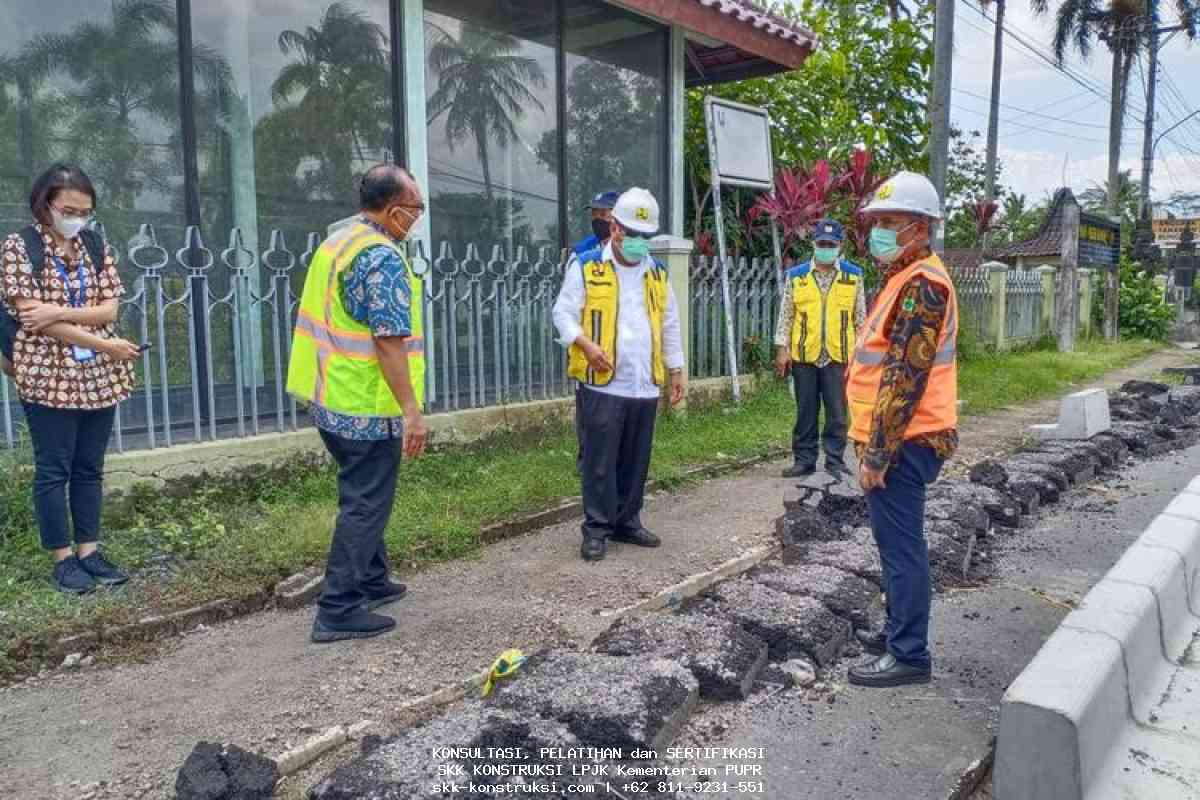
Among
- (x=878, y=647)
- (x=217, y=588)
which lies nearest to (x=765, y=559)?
(x=878, y=647)

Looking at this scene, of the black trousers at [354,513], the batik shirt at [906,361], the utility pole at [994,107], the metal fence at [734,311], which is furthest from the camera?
the utility pole at [994,107]

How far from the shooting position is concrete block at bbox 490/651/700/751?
2631mm

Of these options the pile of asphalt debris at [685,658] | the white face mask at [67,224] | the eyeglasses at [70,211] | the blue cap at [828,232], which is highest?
the blue cap at [828,232]

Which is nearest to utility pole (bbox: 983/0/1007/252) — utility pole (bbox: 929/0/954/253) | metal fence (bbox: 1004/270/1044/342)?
metal fence (bbox: 1004/270/1044/342)

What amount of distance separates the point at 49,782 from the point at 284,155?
4557mm

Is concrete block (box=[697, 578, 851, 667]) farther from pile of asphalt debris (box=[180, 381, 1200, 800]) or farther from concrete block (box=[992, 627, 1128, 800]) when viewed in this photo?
concrete block (box=[992, 627, 1128, 800])

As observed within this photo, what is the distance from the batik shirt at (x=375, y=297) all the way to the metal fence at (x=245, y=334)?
1.76 m

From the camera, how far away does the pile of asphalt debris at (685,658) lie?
244 centimetres

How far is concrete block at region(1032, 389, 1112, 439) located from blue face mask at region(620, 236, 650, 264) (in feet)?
15.8

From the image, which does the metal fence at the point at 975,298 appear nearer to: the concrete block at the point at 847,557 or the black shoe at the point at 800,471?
the black shoe at the point at 800,471

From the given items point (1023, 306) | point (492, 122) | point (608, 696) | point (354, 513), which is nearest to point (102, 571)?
point (354, 513)

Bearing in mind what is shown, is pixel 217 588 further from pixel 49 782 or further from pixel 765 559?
pixel 765 559

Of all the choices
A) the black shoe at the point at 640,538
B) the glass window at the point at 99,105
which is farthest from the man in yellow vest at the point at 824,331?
the glass window at the point at 99,105

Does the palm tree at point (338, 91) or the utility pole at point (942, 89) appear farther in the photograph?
the utility pole at point (942, 89)
